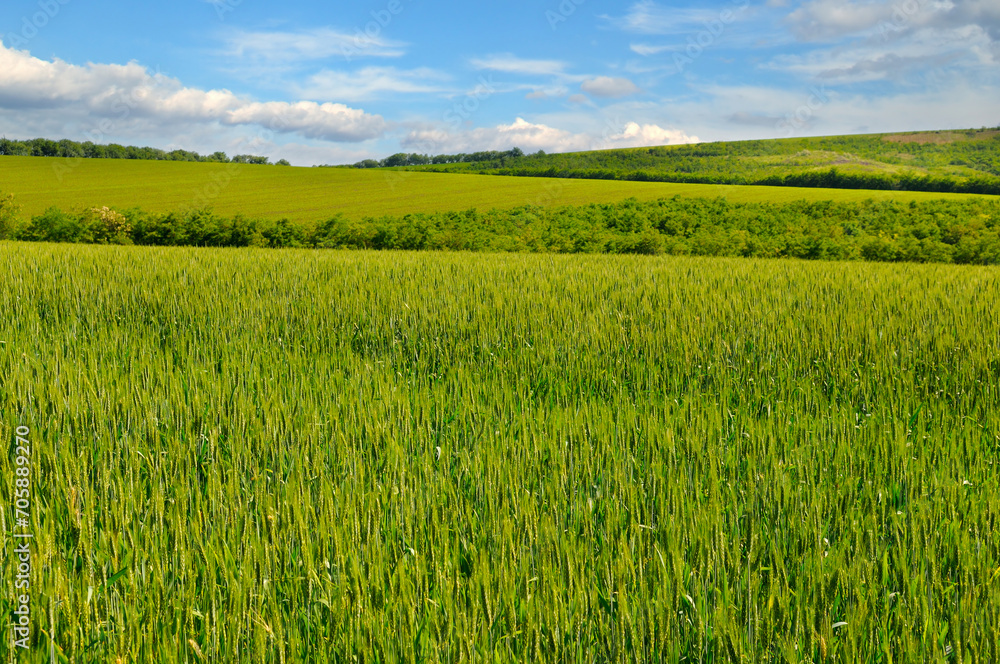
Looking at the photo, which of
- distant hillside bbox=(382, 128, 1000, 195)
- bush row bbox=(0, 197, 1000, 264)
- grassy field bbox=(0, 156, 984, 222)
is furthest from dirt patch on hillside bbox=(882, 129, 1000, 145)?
bush row bbox=(0, 197, 1000, 264)

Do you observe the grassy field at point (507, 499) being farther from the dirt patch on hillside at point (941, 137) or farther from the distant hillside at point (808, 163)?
the dirt patch on hillside at point (941, 137)

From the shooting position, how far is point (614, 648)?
5.22 feet

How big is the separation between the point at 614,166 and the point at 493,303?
84043 millimetres

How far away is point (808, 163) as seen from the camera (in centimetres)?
7425

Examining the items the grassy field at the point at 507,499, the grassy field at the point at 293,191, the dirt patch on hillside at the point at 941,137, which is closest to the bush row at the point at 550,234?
the grassy field at the point at 293,191

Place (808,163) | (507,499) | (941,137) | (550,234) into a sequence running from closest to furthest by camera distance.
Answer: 1. (507,499)
2. (550,234)
3. (808,163)
4. (941,137)

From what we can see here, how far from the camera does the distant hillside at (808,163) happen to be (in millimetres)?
64750

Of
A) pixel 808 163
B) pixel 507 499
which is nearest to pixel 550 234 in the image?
pixel 507 499

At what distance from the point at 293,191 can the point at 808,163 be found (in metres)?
60.8

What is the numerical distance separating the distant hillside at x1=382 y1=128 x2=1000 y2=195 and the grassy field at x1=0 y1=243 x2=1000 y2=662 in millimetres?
70268

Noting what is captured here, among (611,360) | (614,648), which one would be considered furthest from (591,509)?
(611,360)

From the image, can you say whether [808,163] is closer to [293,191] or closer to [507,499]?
[293,191]

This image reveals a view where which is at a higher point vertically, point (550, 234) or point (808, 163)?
point (808, 163)

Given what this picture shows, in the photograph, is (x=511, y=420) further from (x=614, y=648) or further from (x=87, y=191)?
(x=87, y=191)
